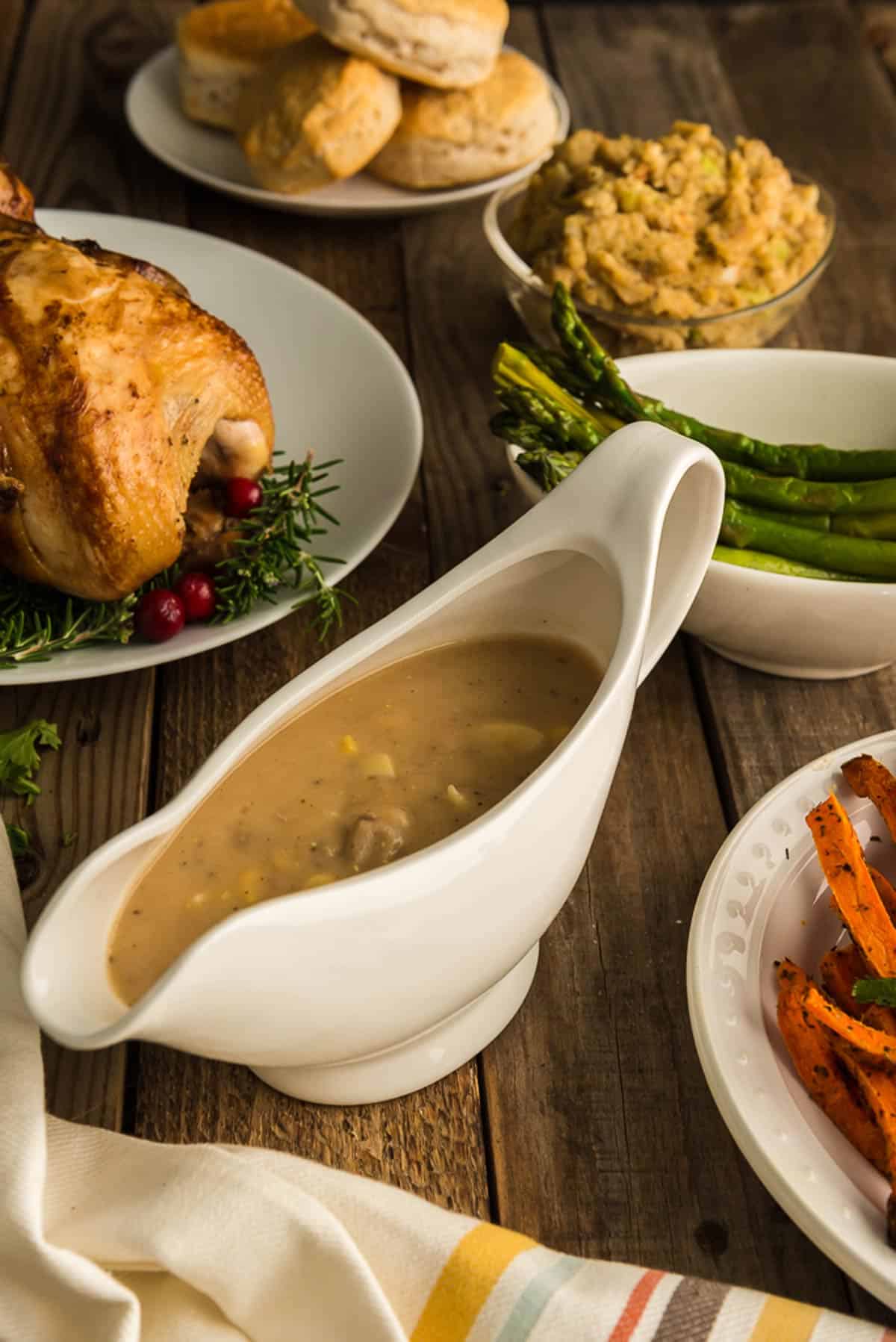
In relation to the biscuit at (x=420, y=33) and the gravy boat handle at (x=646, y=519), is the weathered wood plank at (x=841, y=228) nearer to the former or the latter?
the gravy boat handle at (x=646, y=519)

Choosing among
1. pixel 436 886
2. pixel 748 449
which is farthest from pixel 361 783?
pixel 748 449

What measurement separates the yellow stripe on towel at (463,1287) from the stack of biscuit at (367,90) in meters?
1.72

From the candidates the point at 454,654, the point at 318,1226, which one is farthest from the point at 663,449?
the point at 318,1226

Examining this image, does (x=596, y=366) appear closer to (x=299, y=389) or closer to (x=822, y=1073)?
(x=299, y=389)

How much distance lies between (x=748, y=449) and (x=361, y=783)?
2.44 ft

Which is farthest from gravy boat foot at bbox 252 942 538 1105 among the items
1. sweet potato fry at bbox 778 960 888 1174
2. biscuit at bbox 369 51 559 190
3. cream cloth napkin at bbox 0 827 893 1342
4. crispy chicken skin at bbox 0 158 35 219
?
biscuit at bbox 369 51 559 190

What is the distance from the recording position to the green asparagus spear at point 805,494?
1.64 metres

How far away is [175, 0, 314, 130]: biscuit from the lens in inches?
97.7

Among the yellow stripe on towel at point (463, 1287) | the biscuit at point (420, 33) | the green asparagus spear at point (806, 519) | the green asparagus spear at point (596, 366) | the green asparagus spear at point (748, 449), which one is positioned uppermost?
the biscuit at point (420, 33)

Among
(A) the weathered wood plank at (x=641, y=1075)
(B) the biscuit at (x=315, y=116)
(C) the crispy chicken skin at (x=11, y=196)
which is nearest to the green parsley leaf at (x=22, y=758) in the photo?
(A) the weathered wood plank at (x=641, y=1075)

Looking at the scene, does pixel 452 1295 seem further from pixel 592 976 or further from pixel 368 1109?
pixel 592 976

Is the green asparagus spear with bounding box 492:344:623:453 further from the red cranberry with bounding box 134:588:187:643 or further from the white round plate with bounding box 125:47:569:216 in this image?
the white round plate with bounding box 125:47:569:216

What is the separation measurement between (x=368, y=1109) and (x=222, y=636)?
551 mm

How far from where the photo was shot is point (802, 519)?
5.44 ft
